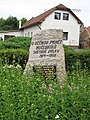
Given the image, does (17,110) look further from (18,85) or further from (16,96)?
(18,85)

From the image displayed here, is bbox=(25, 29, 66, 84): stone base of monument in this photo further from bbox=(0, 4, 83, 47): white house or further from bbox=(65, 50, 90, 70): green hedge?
bbox=(0, 4, 83, 47): white house

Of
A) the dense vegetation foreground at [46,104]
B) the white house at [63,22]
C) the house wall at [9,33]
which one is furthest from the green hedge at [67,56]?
the house wall at [9,33]

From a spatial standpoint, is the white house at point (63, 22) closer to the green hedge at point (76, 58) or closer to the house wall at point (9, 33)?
the house wall at point (9, 33)

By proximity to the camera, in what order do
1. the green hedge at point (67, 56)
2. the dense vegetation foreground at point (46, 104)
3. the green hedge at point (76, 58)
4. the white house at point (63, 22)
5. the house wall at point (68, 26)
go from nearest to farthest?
the dense vegetation foreground at point (46, 104), the green hedge at point (67, 56), the green hedge at point (76, 58), the white house at point (63, 22), the house wall at point (68, 26)

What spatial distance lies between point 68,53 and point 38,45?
4.85m

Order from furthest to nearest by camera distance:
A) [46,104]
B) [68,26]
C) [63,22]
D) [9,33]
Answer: [9,33] < [68,26] < [63,22] < [46,104]

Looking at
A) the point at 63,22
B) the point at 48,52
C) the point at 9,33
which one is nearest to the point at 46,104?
the point at 48,52

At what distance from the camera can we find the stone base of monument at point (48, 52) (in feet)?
27.9

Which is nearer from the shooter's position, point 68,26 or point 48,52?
point 48,52

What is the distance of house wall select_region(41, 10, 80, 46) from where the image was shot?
42219mm

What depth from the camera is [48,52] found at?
340 inches

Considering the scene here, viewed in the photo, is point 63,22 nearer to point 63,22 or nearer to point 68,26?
point 63,22

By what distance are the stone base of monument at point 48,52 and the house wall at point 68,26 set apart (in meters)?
33.2

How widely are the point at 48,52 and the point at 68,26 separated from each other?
1389 inches
